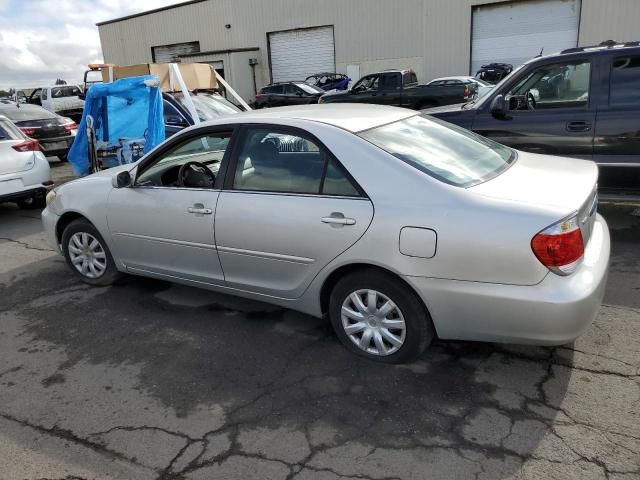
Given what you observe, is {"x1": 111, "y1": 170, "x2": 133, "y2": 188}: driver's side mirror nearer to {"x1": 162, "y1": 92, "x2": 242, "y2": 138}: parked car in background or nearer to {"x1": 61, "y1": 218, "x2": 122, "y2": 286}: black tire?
{"x1": 61, "y1": 218, "x2": 122, "y2": 286}: black tire

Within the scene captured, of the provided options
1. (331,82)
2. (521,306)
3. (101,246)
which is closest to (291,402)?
(521,306)

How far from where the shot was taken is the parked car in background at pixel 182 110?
8.81m

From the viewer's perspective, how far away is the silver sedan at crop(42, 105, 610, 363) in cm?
270

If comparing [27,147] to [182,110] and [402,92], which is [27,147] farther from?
[402,92]

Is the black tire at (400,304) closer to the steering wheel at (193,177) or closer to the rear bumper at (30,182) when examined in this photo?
the steering wheel at (193,177)

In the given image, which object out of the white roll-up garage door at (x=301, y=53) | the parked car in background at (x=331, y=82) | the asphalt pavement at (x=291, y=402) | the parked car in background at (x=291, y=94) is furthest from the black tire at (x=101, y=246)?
the white roll-up garage door at (x=301, y=53)

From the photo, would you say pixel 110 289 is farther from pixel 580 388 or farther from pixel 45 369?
pixel 580 388

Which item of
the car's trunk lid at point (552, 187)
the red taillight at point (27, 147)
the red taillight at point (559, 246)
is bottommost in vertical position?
the red taillight at point (559, 246)

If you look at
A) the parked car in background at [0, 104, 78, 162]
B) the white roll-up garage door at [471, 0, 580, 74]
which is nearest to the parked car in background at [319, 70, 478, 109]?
the white roll-up garage door at [471, 0, 580, 74]

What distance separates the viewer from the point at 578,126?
5316 mm

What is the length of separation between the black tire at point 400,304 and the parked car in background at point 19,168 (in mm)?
5933

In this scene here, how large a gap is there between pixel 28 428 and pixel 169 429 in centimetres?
80

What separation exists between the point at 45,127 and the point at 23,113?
0.76 meters

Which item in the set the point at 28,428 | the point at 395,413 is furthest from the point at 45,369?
the point at 395,413
